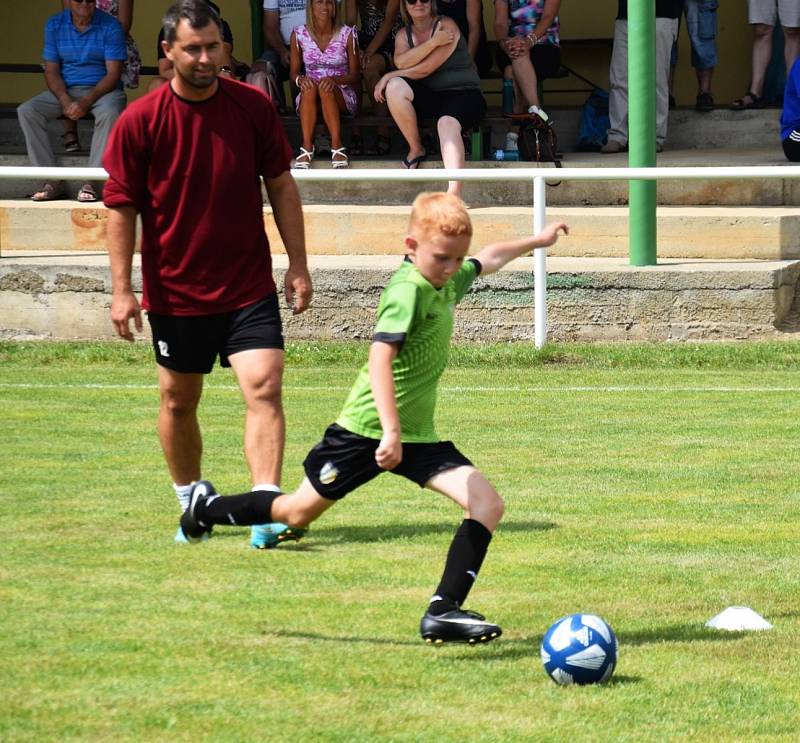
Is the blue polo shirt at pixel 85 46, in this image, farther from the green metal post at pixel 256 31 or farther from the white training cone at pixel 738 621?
the white training cone at pixel 738 621

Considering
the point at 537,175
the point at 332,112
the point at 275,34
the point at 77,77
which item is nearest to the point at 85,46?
the point at 77,77

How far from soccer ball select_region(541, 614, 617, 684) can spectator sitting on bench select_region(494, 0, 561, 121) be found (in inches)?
429

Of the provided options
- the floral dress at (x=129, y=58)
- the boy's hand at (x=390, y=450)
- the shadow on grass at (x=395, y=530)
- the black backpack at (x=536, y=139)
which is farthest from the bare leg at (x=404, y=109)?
the boy's hand at (x=390, y=450)

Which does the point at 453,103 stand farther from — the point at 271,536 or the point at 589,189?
the point at 271,536

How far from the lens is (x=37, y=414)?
1005cm

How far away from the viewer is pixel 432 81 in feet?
48.2

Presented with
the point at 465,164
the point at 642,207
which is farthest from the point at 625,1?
the point at 642,207

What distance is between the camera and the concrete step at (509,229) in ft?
44.8

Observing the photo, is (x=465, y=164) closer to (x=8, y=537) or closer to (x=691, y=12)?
(x=691, y=12)

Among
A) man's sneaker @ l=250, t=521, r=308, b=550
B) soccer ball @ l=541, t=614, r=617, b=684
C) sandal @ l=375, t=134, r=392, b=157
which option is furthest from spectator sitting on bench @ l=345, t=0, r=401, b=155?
soccer ball @ l=541, t=614, r=617, b=684

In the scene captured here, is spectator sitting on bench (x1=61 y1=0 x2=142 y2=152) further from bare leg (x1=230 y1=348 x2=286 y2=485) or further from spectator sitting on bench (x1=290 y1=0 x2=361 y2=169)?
bare leg (x1=230 y1=348 x2=286 y2=485)

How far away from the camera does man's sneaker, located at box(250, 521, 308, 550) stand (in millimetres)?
6621

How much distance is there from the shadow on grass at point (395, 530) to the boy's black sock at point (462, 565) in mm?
1532

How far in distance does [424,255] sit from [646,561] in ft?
5.97
